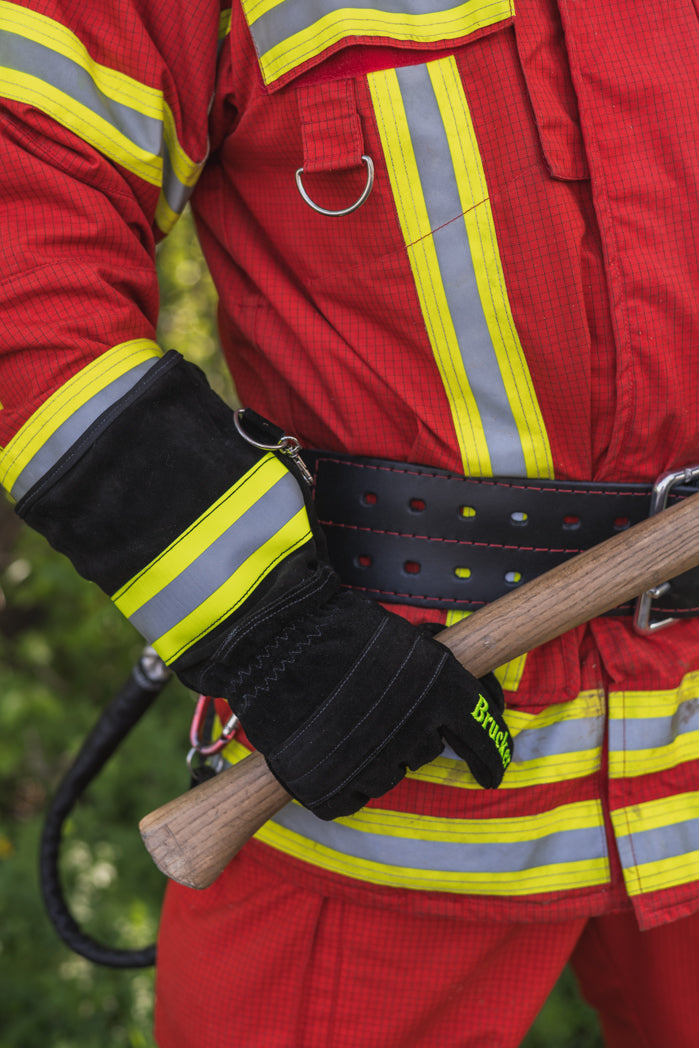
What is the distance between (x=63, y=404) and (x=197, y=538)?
0.66 feet

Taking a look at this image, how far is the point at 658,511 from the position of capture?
1073 mm

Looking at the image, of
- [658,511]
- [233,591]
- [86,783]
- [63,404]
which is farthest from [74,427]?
[86,783]

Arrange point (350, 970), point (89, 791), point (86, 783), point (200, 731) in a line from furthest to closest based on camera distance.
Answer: point (89, 791)
point (86, 783)
point (200, 731)
point (350, 970)

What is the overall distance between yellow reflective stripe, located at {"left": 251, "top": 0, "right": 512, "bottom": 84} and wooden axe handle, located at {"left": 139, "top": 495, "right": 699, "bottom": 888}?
58 cm

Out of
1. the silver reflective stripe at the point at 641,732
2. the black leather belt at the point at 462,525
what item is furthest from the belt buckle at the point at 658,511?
the silver reflective stripe at the point at 641,732

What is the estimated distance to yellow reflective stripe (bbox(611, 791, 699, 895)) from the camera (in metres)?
1.09

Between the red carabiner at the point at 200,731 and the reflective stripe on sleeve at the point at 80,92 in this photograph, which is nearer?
the reflective stripe on sleeve at the point at 80,92

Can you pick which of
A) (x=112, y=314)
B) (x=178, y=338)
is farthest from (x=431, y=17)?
(x=178, y=338)

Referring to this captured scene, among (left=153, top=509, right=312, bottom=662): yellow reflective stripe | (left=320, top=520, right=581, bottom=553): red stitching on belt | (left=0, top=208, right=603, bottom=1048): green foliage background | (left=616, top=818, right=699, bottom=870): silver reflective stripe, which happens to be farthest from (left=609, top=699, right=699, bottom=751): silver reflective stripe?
(left=0, top=208, right=603, bottom=1048): green foliage background

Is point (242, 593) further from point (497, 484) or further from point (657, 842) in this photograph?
point (657, 842)

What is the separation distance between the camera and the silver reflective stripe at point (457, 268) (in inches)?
37.5

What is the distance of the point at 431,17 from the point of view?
0.94 m

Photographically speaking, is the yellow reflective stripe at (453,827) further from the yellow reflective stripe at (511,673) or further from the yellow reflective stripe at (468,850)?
the yellow reflective stripe at (511,673)

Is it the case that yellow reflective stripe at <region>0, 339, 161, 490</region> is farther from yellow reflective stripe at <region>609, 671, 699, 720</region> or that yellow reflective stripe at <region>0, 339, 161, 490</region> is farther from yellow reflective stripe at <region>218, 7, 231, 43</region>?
yellow reflective stripe at <region>609, 671, 699, 720</region>
